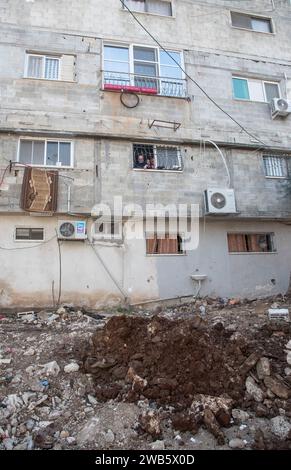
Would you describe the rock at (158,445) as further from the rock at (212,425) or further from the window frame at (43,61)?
the window frame at (43,61)

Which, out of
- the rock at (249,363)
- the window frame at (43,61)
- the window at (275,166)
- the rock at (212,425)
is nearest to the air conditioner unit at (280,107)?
the window at (275,166)

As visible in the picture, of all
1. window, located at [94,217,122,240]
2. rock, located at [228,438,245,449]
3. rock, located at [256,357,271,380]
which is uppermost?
window, located at [94,217,122,240]

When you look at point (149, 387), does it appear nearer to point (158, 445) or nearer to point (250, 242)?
point (158, 445)

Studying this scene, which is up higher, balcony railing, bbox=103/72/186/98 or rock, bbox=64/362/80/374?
balcony railing, bbox=103/72/186/98

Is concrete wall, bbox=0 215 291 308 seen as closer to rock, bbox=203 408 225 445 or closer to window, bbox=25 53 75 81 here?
window, bbox=25 53 75 81

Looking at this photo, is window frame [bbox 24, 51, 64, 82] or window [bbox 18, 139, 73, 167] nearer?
window [bbox 18, 139, 73, 167]

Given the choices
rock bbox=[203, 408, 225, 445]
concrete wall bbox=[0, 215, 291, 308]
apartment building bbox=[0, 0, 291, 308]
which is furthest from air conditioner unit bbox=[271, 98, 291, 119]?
rock bbox=[203, 408, 225, 445]

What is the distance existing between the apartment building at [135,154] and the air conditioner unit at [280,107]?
0.03 m

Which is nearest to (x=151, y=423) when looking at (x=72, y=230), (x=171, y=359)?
(x=171, y=359)

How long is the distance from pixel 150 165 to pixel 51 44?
4.45m

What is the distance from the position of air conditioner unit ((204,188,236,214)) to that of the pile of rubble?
140 inches

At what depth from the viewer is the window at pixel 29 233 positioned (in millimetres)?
8016

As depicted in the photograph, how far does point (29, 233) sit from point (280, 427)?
6.74 meters

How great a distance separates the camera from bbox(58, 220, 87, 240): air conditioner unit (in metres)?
8.03
